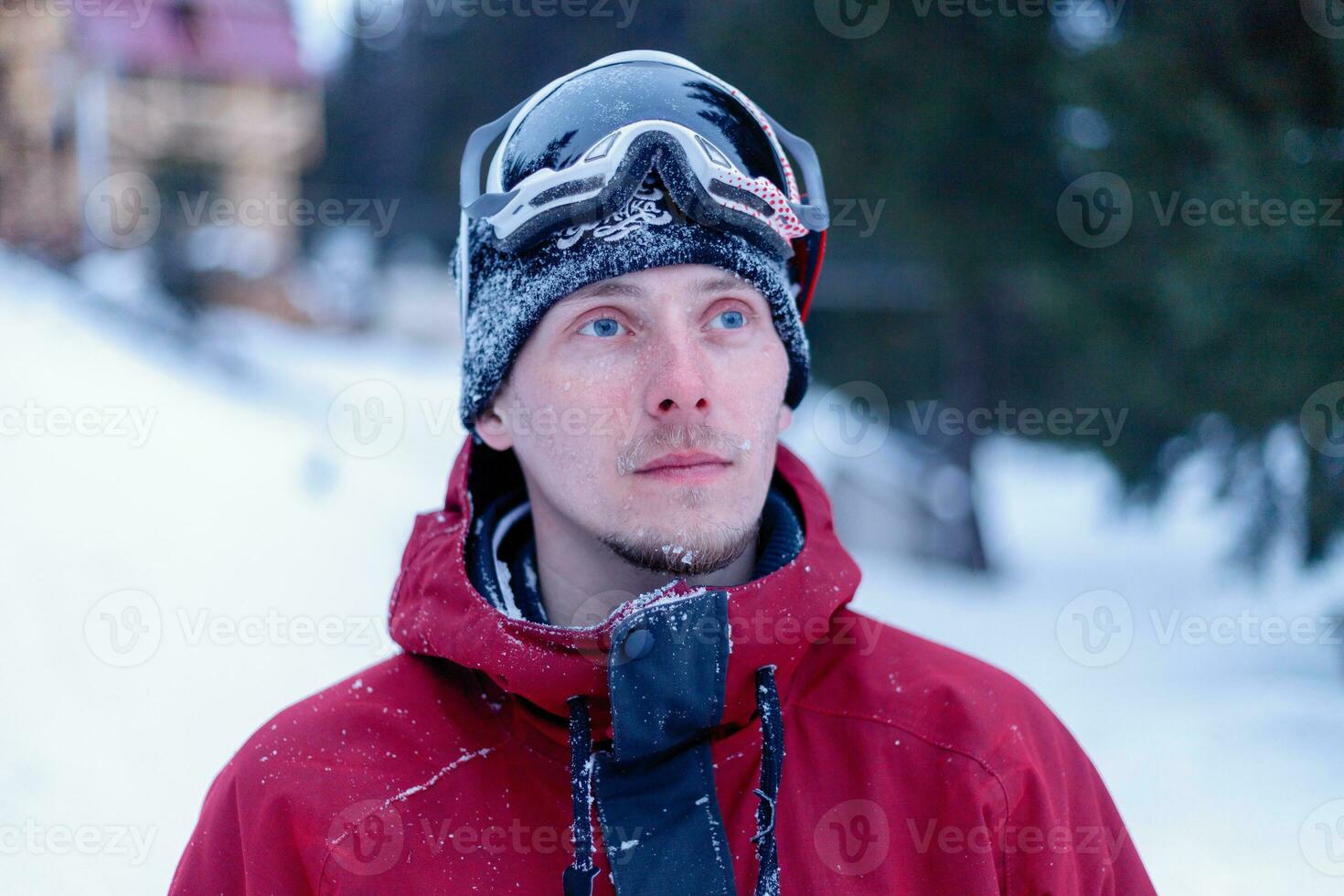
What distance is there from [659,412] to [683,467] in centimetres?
11

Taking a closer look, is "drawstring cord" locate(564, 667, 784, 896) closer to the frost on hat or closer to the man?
the man

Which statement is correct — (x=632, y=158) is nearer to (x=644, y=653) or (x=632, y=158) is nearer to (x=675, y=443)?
(x=675, y=443)

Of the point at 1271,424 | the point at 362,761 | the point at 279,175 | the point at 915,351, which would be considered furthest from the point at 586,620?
the point at 279,175

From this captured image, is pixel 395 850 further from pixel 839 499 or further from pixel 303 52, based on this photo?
pixel 303 52

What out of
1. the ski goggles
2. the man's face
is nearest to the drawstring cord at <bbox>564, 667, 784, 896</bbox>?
the man's face

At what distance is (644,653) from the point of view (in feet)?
5.61

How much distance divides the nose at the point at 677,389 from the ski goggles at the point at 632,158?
1.03 ft

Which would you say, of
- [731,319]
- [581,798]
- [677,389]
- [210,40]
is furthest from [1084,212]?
[210,40]

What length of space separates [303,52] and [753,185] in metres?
31.4

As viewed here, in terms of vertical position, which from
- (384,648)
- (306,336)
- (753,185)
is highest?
(306,336)

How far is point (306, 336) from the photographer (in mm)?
20516

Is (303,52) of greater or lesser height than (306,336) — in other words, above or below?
above

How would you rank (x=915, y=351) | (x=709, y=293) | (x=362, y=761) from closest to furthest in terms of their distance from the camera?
(x=362, y=761) < (x=709, y=293) < (x=915, y=351)

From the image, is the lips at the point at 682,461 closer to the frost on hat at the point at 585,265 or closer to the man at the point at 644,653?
the man at the point at 644,653
